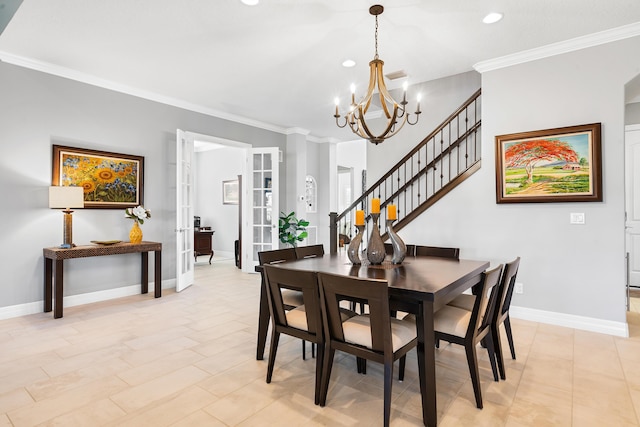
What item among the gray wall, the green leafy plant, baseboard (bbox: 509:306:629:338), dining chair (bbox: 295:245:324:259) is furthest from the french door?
baseboard (bbox: 509:306:629:338)

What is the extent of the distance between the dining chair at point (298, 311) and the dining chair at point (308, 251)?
0.80 metres

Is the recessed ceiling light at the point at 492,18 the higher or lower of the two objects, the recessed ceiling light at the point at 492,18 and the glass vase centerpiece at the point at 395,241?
the higher

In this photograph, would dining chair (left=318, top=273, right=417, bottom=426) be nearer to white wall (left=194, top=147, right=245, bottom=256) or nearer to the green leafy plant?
the green leafy plant

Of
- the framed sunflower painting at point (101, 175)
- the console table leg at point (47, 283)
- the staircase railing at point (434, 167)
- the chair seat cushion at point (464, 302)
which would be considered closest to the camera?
the chair seat cushion at point (464, 302)

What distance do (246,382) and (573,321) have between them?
3136 mm

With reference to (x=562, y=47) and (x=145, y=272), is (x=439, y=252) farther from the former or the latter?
(x=145, y=272)

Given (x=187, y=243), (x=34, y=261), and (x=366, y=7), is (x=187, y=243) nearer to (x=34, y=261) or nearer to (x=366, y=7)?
(x=34, y=261)

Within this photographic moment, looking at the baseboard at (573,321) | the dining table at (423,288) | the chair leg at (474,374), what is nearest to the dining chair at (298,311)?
the dining table at (423,288)

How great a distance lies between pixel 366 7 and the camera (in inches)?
109

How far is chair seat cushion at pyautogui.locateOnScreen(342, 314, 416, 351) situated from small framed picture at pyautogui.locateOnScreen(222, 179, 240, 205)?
6.88 metres

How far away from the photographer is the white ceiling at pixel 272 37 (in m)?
2.79

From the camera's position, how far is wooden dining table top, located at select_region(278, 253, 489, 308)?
1.82m

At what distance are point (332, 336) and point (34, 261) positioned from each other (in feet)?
12.3

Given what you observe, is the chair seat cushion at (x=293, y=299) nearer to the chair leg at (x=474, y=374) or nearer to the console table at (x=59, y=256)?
the chair leg at (x=474, y=374)
